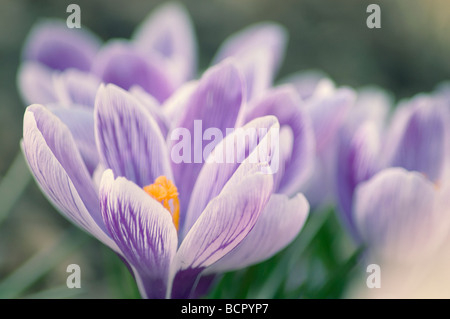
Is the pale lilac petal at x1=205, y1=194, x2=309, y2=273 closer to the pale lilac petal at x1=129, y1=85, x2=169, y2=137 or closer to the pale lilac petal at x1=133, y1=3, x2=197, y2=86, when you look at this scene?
the pale lilac petal at x1=129, y1=85, x2=169, y2=137

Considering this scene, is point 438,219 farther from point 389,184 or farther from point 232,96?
point 232,96

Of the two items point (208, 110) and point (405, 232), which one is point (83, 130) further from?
point (405, 232)

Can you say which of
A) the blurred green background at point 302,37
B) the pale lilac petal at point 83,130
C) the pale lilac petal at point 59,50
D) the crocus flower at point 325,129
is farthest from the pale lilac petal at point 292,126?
the blurred green background at point 302,37

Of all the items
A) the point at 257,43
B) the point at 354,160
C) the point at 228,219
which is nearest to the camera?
the point at 228,219

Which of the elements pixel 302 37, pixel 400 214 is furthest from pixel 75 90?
pixel 302 37

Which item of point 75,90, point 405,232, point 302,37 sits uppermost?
point 302,37

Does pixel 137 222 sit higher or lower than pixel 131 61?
lower

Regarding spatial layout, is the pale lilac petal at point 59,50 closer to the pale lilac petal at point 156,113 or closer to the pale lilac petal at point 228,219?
the pale lilac petal at point 156,113
